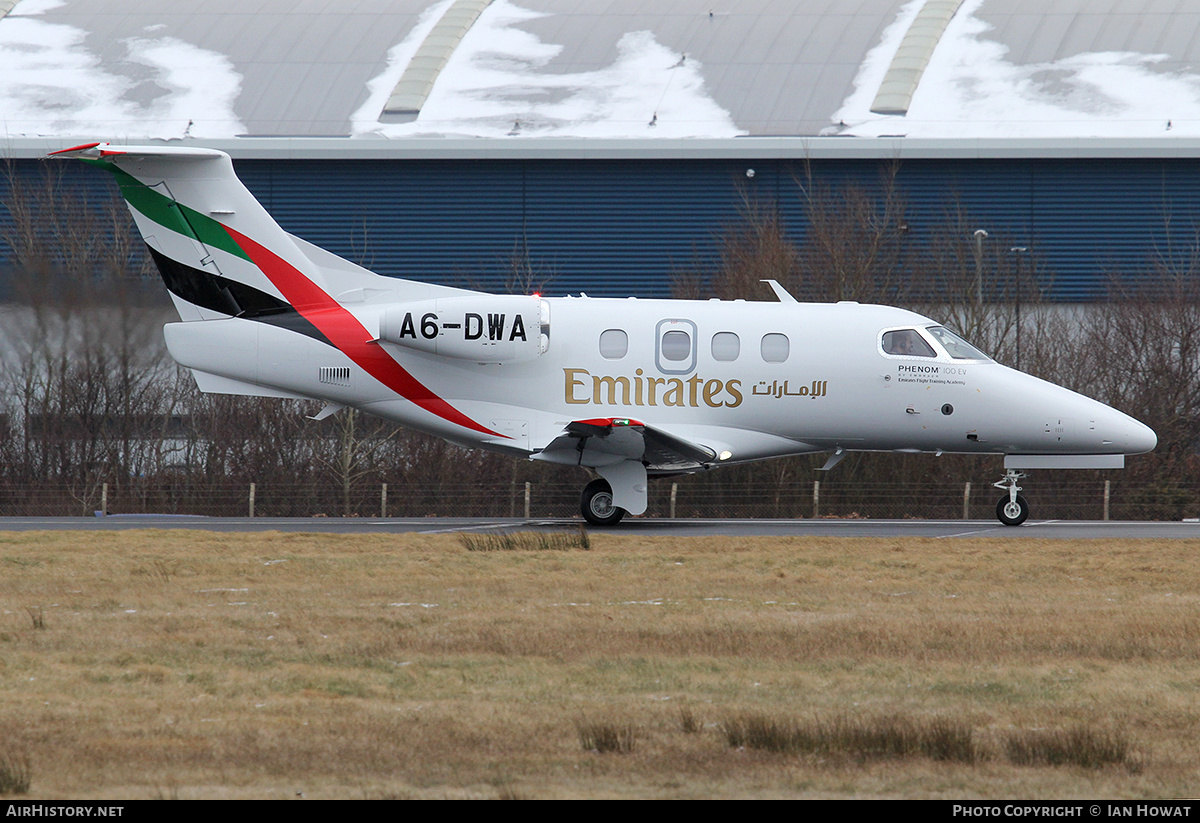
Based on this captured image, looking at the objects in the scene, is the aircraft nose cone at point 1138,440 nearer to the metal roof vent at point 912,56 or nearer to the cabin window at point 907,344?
the cabin window at point 907,344

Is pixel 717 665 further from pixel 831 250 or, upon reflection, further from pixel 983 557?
pixel 831 250

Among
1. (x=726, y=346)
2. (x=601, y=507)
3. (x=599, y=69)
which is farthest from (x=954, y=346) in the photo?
(x=599, y=69)

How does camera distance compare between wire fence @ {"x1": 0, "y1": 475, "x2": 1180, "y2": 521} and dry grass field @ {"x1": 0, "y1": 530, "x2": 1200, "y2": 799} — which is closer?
dry grass field @ {"x1": 0, "y1": 530, "x2": 1200, "y2": 799}

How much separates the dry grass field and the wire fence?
43.9 feet

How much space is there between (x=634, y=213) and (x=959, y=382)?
17.2 metres

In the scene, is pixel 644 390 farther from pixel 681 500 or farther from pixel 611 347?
pixel 681 500

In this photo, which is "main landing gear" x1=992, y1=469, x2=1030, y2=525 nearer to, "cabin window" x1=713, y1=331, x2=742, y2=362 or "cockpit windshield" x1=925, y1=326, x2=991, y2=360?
"cockpit windshield" x1=925, y1=326, x2=991, y2=360

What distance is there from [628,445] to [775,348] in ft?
9.18

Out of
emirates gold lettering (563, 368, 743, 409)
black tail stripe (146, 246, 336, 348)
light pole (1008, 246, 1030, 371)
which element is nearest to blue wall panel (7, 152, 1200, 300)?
light pole (1008, 246, 1030, 371)

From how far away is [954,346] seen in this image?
21.0 meters

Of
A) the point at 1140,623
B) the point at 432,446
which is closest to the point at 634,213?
the point at 432,446

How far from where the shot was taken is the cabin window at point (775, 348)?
2044 centimetres

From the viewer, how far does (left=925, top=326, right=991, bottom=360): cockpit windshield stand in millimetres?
20875

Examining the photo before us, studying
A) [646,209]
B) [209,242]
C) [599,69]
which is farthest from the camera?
[599,69]
